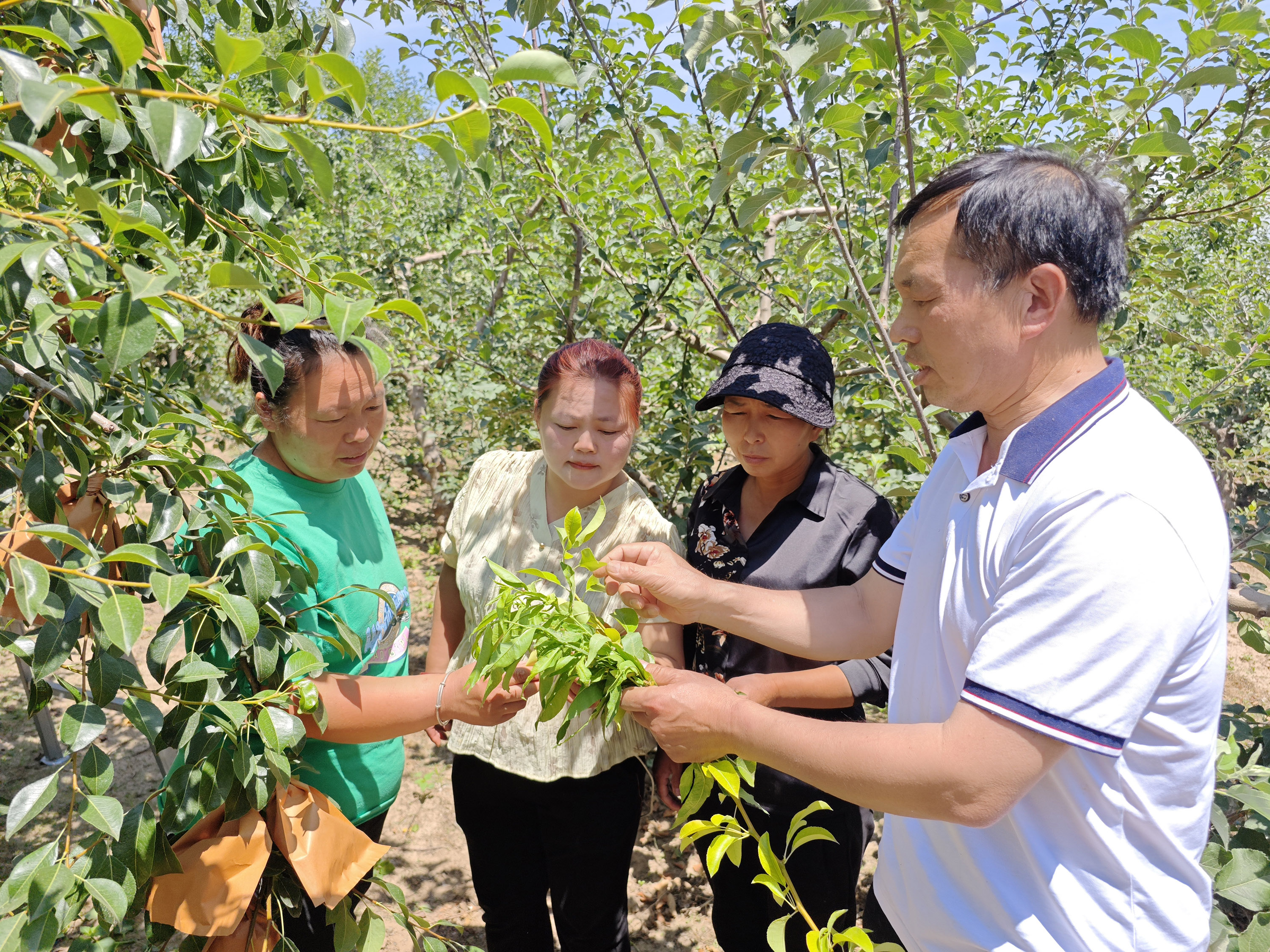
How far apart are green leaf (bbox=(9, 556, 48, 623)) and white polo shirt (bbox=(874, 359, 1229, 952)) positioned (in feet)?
3.63

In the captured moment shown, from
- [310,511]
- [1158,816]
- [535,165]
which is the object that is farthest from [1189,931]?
[535,165]

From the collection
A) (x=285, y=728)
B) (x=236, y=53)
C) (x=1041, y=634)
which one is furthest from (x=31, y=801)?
(x=1041, y=634)

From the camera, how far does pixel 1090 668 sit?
96cm

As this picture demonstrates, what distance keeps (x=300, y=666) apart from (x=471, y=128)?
0.84 m

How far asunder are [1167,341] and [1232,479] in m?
5.90

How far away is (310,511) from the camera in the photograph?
1775mm

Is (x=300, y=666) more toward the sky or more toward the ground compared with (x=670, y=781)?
more toward the sky

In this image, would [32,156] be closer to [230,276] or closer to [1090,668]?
[230,276]

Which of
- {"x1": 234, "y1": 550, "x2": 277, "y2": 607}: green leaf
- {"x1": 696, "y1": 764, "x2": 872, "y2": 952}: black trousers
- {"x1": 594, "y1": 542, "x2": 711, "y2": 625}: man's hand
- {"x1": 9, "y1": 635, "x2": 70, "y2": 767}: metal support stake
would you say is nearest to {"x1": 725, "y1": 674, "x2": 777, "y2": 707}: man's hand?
{"x1": 594, "y1": 542, "x2": 711, "y2": 625}: man's hand

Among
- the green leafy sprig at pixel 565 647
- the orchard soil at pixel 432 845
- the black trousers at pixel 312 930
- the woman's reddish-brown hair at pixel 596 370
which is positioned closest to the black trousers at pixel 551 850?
the black trousers at pixel 312 930

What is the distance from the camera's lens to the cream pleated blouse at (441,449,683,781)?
2.00 meters

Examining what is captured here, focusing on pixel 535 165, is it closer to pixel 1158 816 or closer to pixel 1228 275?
pixel 1158 816

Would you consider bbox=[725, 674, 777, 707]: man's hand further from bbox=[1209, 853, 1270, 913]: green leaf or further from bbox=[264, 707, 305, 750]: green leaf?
bbox=[264, 707, 305, 750]: green leaf

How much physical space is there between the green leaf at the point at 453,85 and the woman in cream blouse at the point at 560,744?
121 cm
